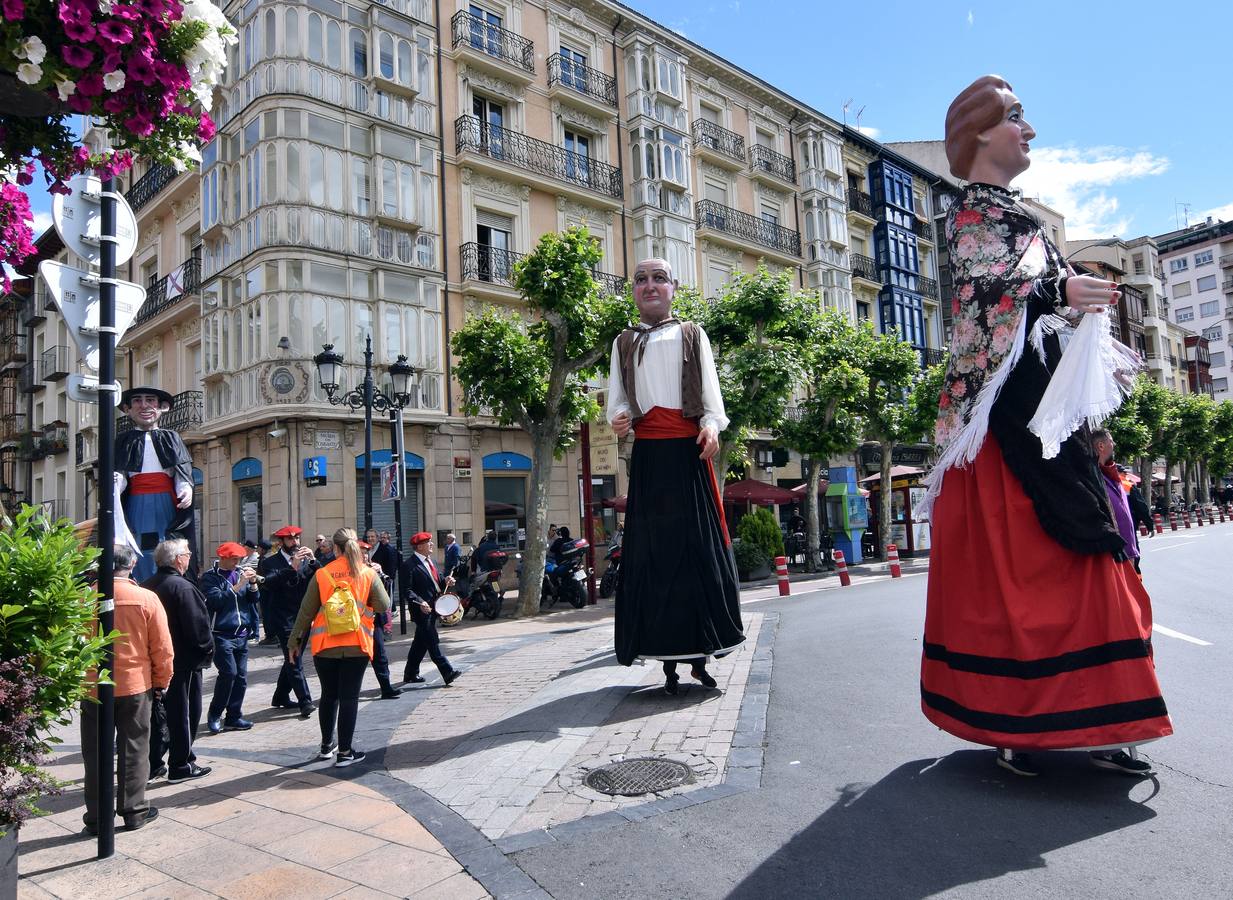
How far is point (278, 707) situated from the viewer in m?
8.49

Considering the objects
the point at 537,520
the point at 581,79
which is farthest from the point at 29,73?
the point at 581,79

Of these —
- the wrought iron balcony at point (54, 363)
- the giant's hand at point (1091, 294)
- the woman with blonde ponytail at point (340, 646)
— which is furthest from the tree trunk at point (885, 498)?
the wrought iron balcony at point (54, 363)

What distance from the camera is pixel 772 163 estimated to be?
33.2 meters

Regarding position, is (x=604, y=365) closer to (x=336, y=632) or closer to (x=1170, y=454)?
(x=336, y=632)

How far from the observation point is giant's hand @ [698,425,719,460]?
5.41m

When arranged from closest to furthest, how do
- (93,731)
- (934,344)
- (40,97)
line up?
(40,97), (93,731), (934,344)

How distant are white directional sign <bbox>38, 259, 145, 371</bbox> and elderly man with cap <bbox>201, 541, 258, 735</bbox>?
11.8ft

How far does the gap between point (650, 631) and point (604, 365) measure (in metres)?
11.4

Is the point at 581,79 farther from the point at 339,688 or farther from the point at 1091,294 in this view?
the point at 1091,294

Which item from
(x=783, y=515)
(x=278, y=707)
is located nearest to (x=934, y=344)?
(x=783, y=515)

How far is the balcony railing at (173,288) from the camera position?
23.6 meters

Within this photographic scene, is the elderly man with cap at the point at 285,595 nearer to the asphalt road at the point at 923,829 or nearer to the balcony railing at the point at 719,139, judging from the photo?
the asphalt road at the point at 923,829

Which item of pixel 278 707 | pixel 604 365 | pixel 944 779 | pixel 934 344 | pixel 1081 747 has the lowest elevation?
pixel 278 707

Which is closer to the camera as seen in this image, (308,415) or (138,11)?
(138,11)
